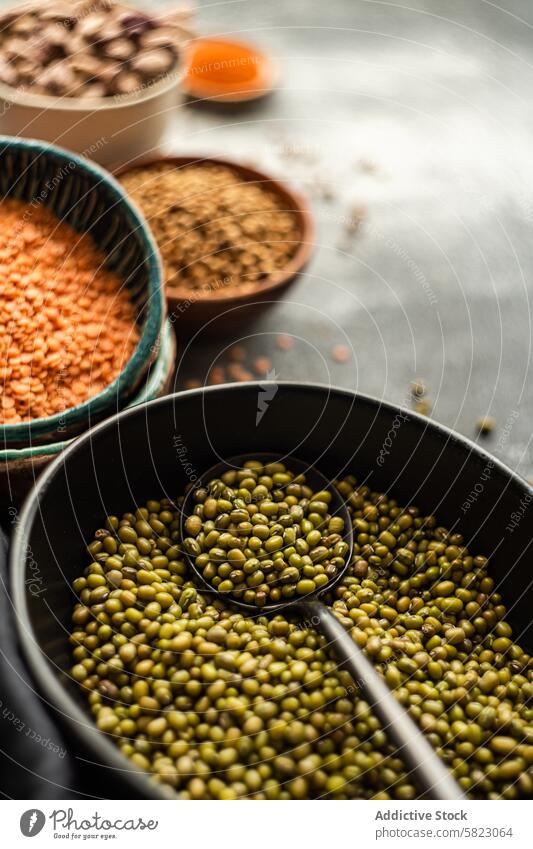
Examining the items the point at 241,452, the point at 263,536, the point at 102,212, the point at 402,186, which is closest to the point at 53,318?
the point at 102,212

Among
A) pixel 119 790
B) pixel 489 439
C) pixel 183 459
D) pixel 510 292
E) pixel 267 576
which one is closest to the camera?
pixel 119 790

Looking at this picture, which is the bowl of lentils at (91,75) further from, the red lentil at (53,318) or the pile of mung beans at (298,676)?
the pile of mung beans at (298,676)

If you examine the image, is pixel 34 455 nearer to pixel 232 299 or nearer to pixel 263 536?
pixel 263 536

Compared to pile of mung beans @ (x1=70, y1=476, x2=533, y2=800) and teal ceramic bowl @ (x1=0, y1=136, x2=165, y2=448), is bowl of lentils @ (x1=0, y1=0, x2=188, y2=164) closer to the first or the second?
teal ceramic bowl @ (x1=0, y1=136, x2=165, y2=448)

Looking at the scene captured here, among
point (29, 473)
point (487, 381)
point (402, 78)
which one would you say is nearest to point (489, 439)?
point (487, 381)

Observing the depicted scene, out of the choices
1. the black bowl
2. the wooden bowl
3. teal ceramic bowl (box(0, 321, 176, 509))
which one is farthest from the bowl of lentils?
the black bowl

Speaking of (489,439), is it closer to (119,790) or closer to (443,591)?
(443,591)
